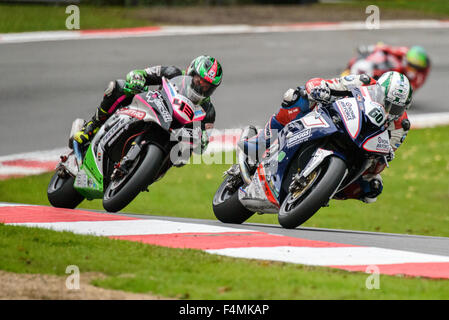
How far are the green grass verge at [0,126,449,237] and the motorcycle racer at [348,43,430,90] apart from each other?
2.45 meters

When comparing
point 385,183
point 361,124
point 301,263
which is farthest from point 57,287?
point 385,183

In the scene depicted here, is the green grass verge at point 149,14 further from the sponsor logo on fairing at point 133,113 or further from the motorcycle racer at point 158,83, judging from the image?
the sponsor logo on fairing at point 133,113

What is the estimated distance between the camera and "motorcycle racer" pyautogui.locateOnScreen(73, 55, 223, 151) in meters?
8.85

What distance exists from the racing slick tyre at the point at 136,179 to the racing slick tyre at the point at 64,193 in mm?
1062

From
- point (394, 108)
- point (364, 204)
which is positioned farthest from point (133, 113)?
point (364, 204)

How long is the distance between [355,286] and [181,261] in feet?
4.37

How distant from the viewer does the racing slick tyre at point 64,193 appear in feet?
31.5

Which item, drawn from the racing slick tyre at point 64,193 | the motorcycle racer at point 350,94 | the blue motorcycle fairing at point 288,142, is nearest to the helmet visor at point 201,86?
the motorcycle racer at point 350,94

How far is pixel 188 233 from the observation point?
308 inches

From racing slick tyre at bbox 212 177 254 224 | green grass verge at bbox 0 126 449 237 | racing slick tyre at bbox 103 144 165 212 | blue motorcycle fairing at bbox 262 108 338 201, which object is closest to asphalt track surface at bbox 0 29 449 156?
green grass verge at bbox 0 126 449 237

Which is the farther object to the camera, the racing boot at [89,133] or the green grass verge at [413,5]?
the green grass verge at [413,5]

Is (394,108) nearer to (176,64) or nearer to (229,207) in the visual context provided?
(229,207)
